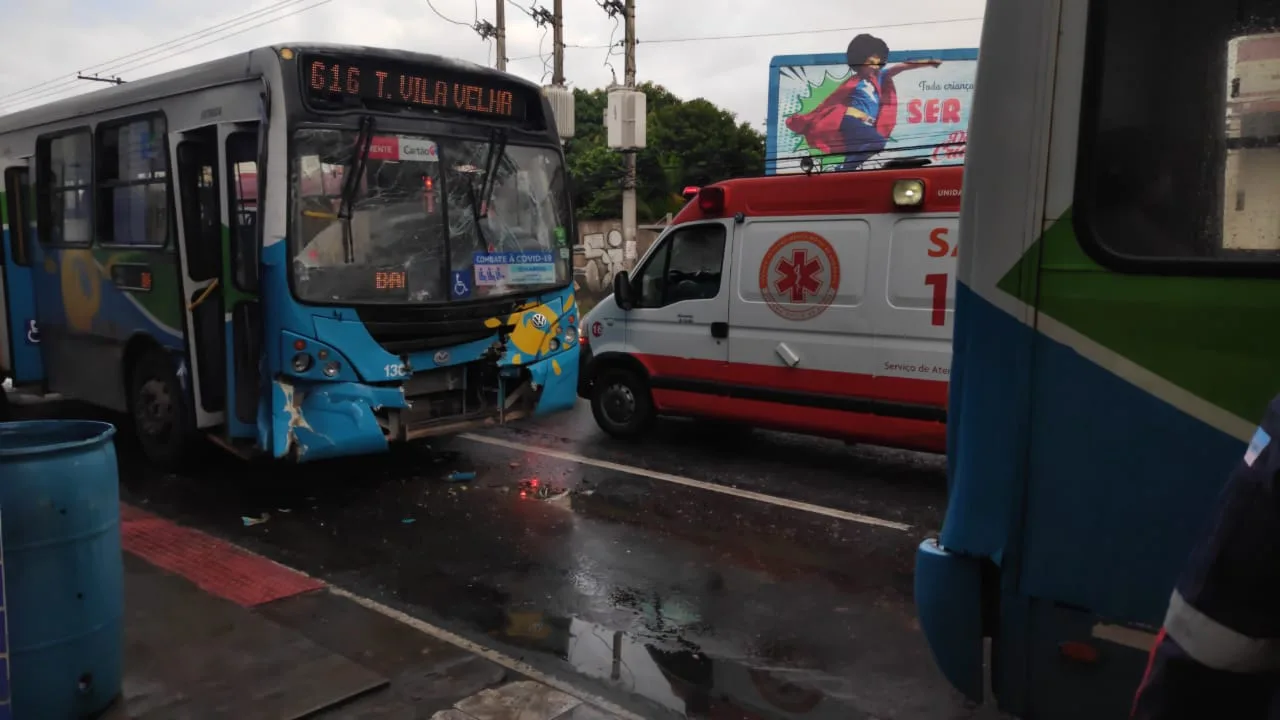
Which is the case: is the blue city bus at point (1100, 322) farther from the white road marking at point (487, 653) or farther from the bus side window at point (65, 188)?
the bus side window at point (65, 188)

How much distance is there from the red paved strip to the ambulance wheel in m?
3.97

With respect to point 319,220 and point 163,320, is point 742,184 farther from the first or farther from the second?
point 163,320

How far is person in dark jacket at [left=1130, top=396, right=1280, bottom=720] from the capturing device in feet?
4.43

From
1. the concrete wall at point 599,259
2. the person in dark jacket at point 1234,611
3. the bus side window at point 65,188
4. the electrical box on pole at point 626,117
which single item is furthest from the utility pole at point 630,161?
the person in dark jacket at point 1234,611

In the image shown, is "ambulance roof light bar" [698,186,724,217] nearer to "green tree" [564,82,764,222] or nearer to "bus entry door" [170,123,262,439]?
"bus entry door" [170,123,262,439]

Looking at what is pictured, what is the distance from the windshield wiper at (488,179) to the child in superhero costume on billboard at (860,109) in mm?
24537

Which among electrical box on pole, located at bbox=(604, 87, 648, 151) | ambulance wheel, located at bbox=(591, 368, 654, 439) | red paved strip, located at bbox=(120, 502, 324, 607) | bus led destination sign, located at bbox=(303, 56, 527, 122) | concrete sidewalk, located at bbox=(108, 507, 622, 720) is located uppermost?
electrical box on pole, located at bbox=(604, 87, 648, 151)

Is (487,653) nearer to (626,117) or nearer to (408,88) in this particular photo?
(408,88)

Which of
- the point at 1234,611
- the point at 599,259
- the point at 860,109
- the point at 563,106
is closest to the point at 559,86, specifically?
the point at 563,106

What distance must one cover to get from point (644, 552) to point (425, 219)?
2.97 m

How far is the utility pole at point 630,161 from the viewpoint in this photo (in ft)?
73.9

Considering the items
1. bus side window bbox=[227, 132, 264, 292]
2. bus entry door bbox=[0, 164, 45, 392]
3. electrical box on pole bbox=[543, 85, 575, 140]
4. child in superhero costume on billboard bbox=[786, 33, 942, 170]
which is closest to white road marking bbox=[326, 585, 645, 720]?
bus side window bbox=[227, 132, 264, 292]

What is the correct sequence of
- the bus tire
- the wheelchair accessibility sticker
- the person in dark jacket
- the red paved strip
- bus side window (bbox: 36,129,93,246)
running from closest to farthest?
the person in dark jacket → the red paved strip → the wheelchair accessibility sticker → the bus tire → bus side window (bbox: 36,129,93,246)

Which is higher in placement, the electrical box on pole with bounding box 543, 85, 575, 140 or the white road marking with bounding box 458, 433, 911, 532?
the electrical box on pole with bounding box 543, 85, 575, 140
